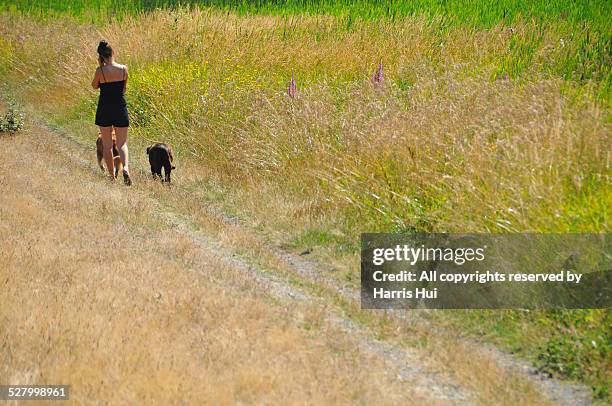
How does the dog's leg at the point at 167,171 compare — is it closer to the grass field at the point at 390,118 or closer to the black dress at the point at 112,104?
the grass field at the point at 390,118

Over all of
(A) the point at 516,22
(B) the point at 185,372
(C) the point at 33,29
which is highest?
(A) the point at 516,22

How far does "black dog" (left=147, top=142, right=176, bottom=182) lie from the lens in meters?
10.7

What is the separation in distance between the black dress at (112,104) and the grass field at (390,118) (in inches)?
53.8

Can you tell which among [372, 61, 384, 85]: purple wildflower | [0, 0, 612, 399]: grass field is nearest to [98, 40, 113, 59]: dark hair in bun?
[0, 0, 612, 399]: grass field

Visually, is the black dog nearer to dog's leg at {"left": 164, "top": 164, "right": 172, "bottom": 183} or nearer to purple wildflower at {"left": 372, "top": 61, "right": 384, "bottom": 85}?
dog's leg at {"left": 164, "top": 164, "right": 172, "bottom": 183}

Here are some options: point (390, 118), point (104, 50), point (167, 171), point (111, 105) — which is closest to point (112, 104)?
point (111, 105)

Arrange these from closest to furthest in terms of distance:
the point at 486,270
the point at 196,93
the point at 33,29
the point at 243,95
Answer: the point at 486,270 → the point at 243,95 → the point at 196,93 → the point at 33,29

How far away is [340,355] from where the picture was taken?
5699mm

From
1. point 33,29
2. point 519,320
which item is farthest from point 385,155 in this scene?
point 33,29

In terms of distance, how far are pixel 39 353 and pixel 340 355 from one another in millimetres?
2026

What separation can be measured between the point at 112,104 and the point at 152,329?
577 cm

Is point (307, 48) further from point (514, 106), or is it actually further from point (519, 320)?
point (519, 320)

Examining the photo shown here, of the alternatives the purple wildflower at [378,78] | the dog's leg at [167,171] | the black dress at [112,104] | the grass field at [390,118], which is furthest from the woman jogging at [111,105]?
the purple wildflower at [378,78]

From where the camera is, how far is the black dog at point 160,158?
1074 cm
